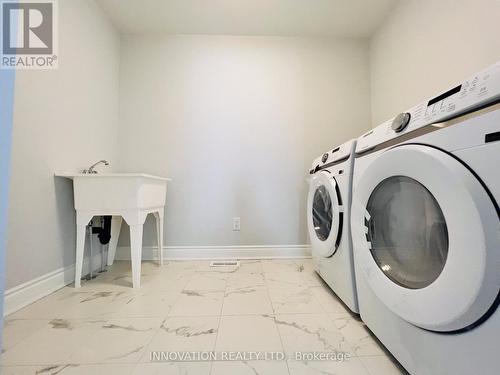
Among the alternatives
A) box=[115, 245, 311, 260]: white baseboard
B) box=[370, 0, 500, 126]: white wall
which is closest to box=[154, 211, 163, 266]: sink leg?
box=[115, 245, 311, 260]: white baseboard

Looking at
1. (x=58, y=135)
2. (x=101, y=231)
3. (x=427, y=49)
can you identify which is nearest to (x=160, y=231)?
(x=101, y=231)

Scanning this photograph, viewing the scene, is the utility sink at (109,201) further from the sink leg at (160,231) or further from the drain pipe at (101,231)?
the sink leg at (160,231)

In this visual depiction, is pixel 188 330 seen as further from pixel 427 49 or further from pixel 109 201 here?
pixel 427 49

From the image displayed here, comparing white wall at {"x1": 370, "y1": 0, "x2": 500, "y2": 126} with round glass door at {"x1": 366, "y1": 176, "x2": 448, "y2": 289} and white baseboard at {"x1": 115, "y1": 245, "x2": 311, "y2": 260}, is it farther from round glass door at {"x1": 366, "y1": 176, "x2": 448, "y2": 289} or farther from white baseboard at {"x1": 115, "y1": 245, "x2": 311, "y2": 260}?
white baseboard at {"x1": 115, "y1": 245, "x2": 311, "y2": 260}

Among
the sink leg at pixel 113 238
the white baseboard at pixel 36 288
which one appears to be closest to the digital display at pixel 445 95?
the white baseboard at pixel 36 288

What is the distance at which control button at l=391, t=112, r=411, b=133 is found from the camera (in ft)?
→ 2.03

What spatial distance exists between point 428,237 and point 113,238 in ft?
6.24

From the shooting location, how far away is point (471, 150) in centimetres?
44

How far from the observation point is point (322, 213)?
1230mm

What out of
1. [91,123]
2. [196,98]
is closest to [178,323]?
[91,123]

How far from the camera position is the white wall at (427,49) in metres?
1.05

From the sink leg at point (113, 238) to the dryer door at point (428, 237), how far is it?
167 cm

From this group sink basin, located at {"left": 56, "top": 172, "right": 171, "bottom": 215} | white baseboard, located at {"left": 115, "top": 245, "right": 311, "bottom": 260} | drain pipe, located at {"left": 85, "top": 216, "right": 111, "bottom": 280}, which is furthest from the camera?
white baseboard, located at {"left": 115, "top": 245, "right": 311, "bottom": 260}

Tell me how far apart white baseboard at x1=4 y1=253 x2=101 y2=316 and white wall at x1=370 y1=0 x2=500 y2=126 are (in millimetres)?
2186
